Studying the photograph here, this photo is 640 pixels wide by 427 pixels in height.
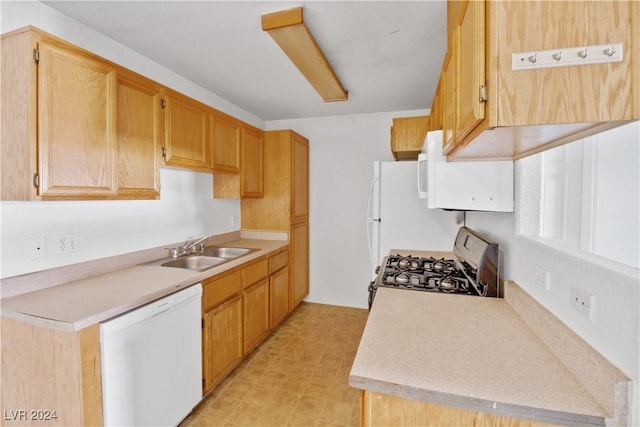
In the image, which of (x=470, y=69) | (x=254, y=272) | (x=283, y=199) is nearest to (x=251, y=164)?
(x=283, y=199)

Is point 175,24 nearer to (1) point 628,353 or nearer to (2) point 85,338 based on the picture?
(2) point 85,338

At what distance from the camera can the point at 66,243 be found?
170cm

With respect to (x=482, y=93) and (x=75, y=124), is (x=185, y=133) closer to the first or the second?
(x=75, y=124)

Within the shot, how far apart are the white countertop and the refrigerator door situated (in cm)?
153

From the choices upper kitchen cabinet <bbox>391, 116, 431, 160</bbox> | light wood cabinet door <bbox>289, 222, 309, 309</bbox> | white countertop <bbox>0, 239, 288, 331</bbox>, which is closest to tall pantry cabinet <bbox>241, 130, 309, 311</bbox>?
light wood cabinet door <bbox>289, 222, 309, 309</bbox>

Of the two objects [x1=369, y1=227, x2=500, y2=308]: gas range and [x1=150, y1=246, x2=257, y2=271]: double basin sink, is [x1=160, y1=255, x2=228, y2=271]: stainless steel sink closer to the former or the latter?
[x1=150, y1=246, x2=257, y2=271]: double basin sink

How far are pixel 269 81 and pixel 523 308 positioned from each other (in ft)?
8.09

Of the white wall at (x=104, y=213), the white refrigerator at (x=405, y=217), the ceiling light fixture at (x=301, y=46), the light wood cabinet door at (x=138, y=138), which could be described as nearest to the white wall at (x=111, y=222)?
the white wall at (x=104, y=213)

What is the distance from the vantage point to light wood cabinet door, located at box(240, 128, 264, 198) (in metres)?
2.97

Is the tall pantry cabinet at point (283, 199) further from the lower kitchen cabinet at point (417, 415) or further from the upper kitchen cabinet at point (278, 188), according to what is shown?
the lower kitchen cabinet at point (417, 415)

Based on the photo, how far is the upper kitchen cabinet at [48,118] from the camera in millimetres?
1326

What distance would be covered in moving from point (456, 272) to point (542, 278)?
31.8 inches

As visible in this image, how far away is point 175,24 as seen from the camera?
1.79 meters

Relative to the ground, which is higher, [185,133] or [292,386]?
[185,133]
